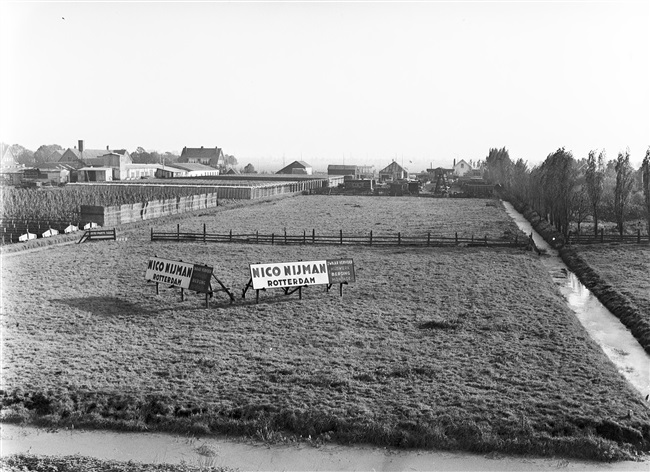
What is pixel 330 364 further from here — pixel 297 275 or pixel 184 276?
pixel 184 276

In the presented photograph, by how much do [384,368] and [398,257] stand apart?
18.0 meters

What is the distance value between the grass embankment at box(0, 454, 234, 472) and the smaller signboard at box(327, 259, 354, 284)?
43.2 feet

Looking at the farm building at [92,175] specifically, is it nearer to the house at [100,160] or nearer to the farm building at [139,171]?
the house at [100,160]

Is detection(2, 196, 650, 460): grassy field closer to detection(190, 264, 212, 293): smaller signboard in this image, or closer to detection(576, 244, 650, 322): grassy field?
detection(190, 264, 212, 293): smaller signboard

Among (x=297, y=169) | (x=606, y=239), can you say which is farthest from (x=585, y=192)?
(x=297, y=169)

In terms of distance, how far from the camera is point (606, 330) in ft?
72.6

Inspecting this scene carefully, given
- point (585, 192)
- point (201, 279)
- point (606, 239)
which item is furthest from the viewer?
point (585, 192)

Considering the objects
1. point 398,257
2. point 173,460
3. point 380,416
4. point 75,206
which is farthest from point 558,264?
point 75,206

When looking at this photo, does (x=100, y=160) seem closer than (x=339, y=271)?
No

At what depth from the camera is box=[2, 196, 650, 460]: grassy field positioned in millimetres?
13383

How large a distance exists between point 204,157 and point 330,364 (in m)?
150

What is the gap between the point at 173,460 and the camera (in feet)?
40.0

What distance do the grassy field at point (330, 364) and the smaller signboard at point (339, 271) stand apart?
668 millimetres

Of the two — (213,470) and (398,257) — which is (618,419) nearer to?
(213,470)
